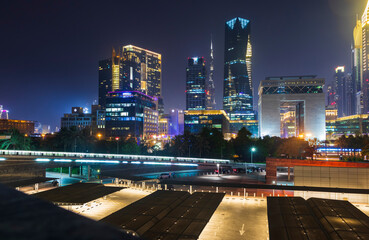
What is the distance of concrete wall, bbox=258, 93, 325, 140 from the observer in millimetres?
155375

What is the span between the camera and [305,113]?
157500mm

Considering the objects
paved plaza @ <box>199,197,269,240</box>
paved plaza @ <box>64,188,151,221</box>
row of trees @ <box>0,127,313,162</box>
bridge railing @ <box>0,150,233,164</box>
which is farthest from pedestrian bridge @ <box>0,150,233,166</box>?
paved plaza @ <box>199,197,269,240</box>

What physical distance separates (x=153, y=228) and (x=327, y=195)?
27738mm

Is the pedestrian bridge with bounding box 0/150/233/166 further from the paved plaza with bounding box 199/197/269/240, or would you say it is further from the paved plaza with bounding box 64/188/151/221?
the paved plaza with bounding box 199/197/269/240

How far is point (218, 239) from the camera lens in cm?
2281

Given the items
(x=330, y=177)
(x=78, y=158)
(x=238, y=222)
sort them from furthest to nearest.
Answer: (x=78, y=158) → (x=330, y=177) → (x=238, y=222)

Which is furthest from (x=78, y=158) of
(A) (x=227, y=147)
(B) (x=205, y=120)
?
(B) (x=205, y=120)

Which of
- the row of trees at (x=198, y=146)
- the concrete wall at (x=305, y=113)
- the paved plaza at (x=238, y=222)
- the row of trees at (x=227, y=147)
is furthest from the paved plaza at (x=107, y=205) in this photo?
the concrete wall at (x=305, y=113)

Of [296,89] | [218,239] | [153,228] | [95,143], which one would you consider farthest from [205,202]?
[296,89]

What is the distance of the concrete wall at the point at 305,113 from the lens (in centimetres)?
15538

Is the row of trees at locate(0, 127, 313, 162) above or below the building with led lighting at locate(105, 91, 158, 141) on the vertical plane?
below

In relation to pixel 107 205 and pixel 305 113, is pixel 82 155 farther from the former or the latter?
pixel 305 113

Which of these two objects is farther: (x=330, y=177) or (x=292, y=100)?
(x=292, y=100)

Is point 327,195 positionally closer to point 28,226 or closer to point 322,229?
point 322,229
